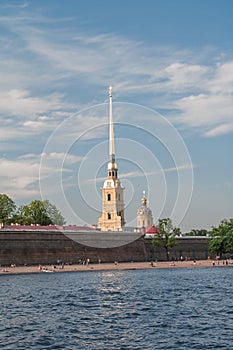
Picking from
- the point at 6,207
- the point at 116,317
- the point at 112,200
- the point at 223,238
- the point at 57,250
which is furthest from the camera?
the point at 112,200

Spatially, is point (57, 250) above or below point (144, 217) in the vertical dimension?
below

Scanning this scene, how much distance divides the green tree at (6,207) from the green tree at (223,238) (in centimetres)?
4077

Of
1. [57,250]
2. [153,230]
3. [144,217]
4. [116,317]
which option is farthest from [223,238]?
[116,317]

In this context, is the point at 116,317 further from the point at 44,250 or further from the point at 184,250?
the point at 184,250

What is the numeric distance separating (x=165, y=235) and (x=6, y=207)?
33.5 m

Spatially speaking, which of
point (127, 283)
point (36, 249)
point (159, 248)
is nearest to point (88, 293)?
point (127, 283)

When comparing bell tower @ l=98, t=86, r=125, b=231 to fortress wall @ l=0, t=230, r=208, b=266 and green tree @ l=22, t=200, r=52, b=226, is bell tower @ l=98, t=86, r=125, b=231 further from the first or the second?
fortress wall @ l=0, t=230, r=208, b=266

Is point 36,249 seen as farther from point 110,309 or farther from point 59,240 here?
point 110,309

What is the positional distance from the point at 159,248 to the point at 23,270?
48.4 m

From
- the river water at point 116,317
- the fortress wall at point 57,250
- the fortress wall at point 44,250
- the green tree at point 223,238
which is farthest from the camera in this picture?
the green tree at point 223,238

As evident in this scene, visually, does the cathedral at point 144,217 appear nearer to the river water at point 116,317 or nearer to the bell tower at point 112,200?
the bell tower at point 112,200

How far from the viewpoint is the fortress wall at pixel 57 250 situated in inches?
3644

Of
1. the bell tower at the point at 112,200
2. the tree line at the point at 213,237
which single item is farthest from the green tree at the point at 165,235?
the bell tower at the point at 112,200

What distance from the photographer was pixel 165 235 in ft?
403
